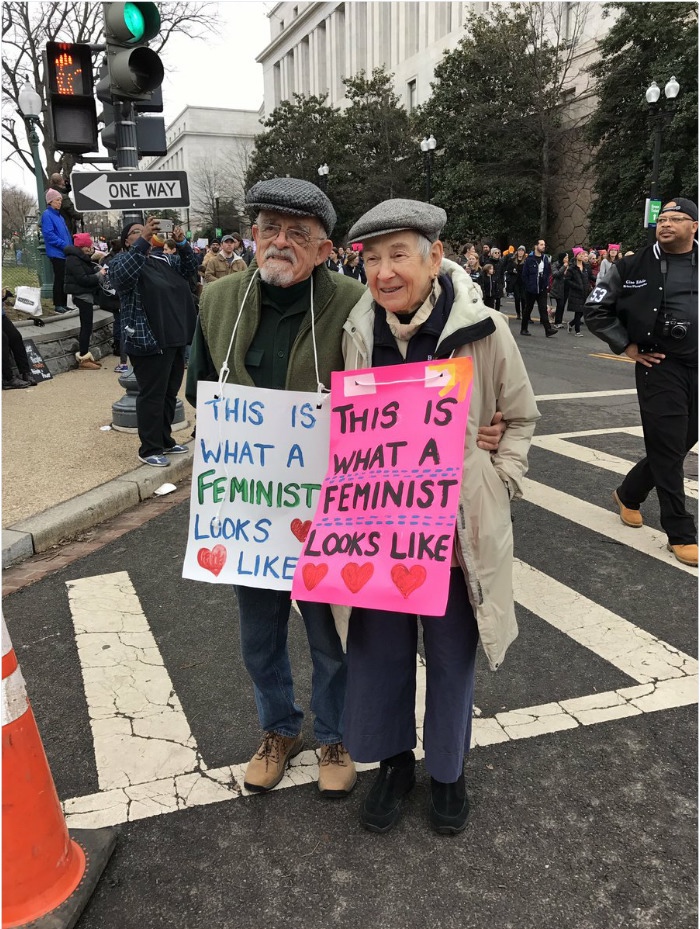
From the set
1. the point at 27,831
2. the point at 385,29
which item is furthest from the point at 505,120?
the point at 27,831

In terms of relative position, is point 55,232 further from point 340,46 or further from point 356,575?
point 340,46

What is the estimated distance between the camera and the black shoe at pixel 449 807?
2.38 meters

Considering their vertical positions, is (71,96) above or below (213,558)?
above

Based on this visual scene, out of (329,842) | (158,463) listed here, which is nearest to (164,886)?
(329,842)

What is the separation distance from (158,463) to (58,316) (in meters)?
7.65

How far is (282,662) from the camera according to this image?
2.72 metres

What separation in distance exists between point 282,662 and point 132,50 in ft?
17.6

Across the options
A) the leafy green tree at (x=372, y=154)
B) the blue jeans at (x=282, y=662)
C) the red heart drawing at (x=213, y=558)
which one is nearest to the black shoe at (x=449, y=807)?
the blue jeans at (x=282, y=662)

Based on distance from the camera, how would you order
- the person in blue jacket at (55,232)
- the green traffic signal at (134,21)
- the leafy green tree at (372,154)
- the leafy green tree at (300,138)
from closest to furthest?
1. the green traffic signal at (134,21)
2. the person in blue jacket at (55,232)
3. the leafy green tree at (372,154)
4. the leafy green tree at (300,138)

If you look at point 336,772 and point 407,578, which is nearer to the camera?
point 407,578

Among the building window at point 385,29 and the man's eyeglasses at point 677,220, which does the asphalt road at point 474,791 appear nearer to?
the man's eyeglasses at point 677,220

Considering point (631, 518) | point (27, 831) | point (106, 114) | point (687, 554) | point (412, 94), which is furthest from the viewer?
point (412, 94)

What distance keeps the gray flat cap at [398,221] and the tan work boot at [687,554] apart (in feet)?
10.7

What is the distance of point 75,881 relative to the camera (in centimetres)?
215
